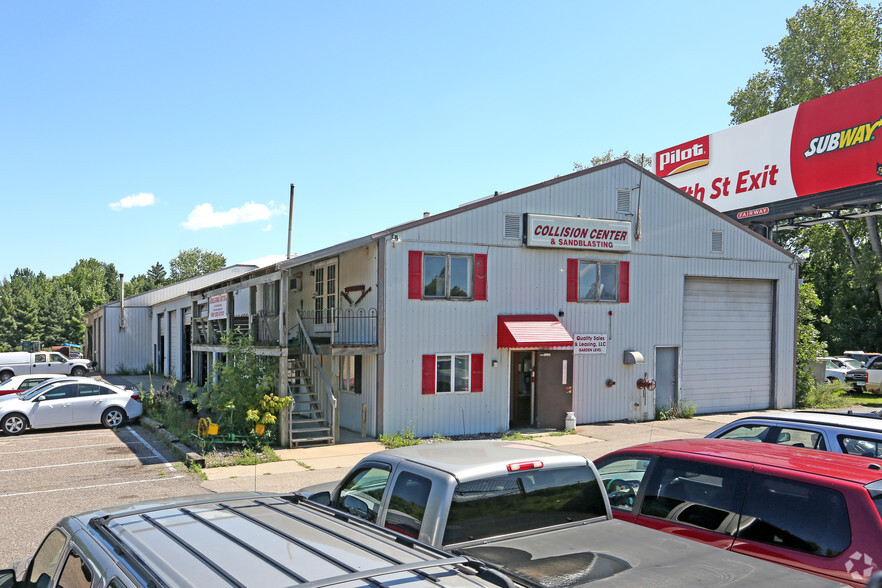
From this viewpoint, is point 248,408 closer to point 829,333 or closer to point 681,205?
→ point 681,205

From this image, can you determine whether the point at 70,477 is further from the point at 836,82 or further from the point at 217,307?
the point at 836,82

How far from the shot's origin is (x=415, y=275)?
55.7 feet

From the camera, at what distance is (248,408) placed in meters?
15.3

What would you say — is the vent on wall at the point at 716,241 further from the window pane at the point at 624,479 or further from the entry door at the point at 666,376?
the window pane at the point at 624,479

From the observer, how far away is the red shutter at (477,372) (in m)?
17.7

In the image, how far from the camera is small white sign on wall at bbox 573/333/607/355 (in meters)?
19.2

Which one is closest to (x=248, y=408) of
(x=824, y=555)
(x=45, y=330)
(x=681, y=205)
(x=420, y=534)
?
(x=420, y=534)

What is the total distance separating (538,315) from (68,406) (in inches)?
516

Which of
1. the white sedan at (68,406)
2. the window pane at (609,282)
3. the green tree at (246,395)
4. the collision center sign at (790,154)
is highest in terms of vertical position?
the collision center sign at (790,154)

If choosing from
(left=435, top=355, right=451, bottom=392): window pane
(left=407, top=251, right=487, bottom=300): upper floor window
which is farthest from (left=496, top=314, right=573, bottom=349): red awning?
(left=435, top=355, right=451, bottom=392): window pane

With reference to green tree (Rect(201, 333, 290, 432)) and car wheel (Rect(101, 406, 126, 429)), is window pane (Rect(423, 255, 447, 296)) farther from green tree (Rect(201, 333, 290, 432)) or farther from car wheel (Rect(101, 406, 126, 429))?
car wheel (Rect(101, 406, 126, 429))

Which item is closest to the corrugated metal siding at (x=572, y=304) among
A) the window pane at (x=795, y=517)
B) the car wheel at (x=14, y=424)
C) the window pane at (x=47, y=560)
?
the car wheel at (x=14, y=424)

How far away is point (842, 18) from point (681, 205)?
29300 millimetres

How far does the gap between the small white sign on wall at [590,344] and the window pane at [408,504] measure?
1451 cm
